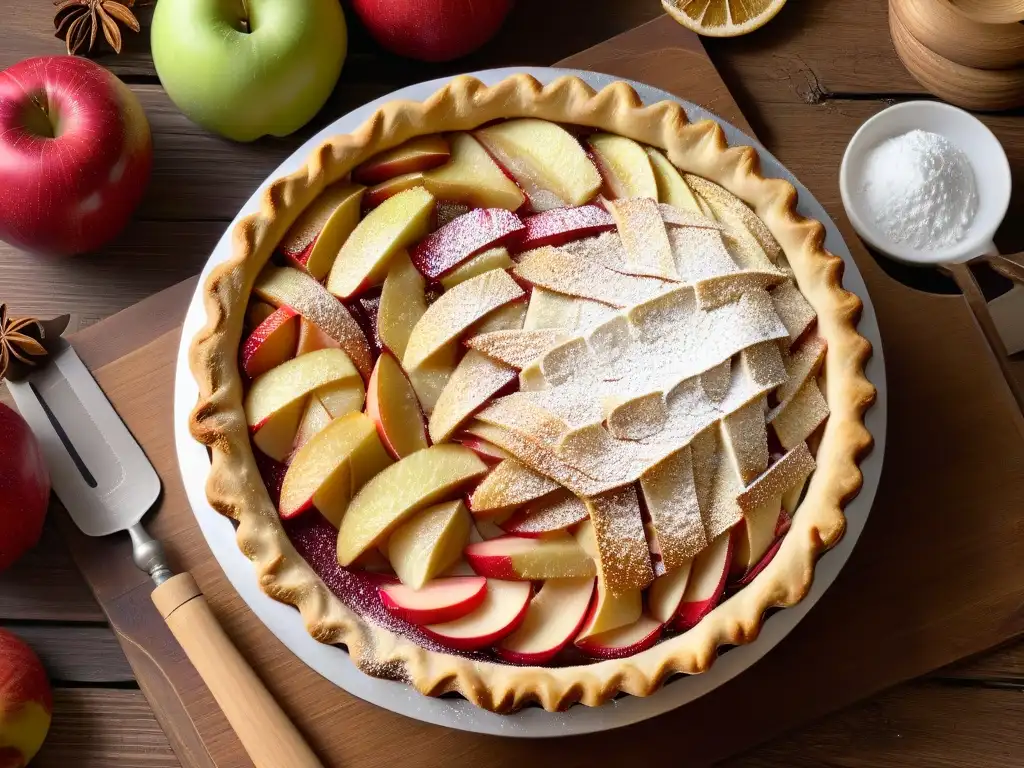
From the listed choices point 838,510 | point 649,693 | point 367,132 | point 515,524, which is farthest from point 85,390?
point 838,510

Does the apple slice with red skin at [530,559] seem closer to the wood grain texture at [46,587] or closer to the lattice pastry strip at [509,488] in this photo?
the lattice pastry strip at [509,488]

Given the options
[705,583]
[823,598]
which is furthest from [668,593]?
[823,598]

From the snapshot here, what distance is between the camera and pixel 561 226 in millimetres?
1587

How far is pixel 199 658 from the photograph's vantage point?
63.8 inches

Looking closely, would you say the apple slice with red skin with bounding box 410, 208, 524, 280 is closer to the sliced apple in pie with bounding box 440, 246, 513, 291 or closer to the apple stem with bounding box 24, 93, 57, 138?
the sliced apple in pie with bounding box 440, 246, 513, 291

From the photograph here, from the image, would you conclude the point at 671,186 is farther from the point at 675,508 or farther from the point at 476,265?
the point at 675,508

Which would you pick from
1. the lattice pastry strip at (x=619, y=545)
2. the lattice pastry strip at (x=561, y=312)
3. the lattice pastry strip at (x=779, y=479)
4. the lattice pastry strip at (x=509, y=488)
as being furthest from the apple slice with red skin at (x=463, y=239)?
the lattice pastry strip at (x=779, y=479)

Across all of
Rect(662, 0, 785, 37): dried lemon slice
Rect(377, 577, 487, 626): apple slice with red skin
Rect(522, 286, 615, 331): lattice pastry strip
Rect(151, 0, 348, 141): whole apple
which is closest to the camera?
Rect(377, 577, 487, 626): apple slice with red skin

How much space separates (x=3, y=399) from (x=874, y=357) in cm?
161

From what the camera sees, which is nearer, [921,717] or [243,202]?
[921,717]

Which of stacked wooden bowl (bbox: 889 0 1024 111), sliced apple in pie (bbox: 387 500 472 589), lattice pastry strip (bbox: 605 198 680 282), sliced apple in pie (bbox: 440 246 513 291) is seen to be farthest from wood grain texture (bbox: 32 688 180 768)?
stacked wooden bowl (bbox: 889 0 1024 111)

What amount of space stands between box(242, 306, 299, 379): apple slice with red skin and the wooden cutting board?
312 millimetres

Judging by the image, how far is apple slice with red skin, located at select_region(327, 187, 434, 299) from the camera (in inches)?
60.7

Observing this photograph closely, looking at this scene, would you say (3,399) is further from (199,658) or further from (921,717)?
(921,717)
